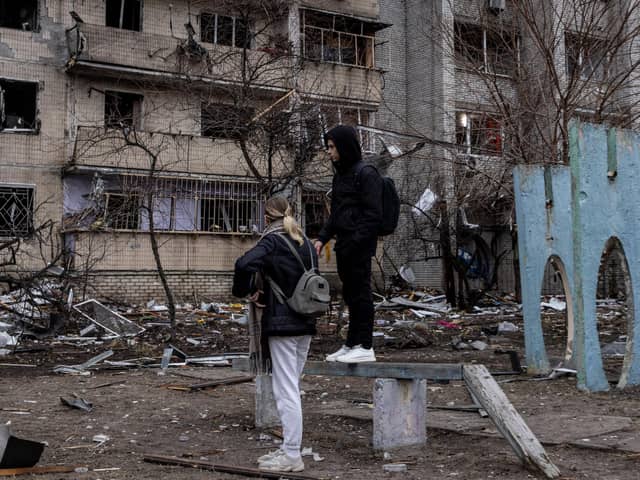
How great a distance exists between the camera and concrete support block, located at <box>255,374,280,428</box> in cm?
668

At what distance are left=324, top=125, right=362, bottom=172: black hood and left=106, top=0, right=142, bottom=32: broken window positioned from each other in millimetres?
19711

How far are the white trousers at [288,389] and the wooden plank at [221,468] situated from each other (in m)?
0.16

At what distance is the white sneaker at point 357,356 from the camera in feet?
19.7

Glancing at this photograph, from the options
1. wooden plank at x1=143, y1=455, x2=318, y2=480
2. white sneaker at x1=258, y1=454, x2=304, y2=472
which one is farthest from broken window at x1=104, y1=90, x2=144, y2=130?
white sneaker at x1=258, y1=454, x2=304, y2=472

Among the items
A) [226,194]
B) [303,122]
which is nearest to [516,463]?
[303,122]

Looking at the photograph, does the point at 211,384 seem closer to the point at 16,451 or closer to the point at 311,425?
the point at 311,425

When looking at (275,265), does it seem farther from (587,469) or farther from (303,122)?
(303,122)

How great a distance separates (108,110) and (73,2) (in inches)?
130

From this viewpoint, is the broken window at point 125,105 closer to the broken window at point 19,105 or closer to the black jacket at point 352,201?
the broken window at point 19,105

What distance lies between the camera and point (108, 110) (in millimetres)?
23688

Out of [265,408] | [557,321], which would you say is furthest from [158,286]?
[265,408]

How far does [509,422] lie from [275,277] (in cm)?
176

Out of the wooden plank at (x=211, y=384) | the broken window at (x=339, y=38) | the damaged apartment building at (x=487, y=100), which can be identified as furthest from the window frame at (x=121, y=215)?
the wooden plank at (x=211, y=384)

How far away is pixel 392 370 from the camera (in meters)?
5.73
